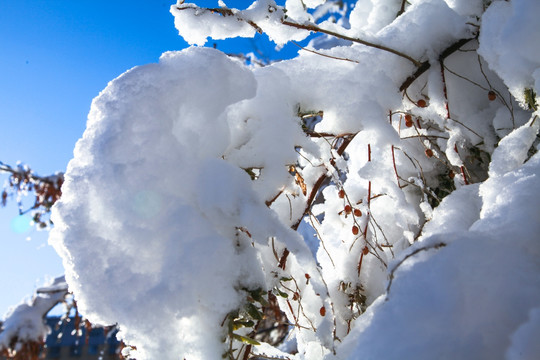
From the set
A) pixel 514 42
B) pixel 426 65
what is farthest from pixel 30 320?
pixel 514 42

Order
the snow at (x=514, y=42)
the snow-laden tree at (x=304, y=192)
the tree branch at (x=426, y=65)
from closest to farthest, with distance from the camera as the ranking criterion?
the snow-laden tree at (x=304, y=192), the snow at (x=514, y=42), the tree branch at (x=426, y=65)

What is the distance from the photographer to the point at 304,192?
1.36 m

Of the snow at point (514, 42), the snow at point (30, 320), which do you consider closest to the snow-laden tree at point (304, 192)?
the snow at point (514, 42)

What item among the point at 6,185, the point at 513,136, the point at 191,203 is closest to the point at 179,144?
the point at 191,203

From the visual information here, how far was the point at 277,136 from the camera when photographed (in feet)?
3.67

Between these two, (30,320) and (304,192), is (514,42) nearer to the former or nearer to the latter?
(304,192)

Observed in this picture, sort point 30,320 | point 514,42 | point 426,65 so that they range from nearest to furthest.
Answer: point 514,42
point 426,65
point 30,320

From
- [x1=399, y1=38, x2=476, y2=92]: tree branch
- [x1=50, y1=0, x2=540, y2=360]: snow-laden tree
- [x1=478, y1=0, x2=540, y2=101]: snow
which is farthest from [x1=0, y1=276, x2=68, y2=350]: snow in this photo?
[x1=478, y1=0, x2=540, y2=101]: snow

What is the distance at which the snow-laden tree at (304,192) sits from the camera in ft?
2.30

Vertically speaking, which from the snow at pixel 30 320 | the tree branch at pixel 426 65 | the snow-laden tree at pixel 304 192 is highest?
the snow at pixel 30 320

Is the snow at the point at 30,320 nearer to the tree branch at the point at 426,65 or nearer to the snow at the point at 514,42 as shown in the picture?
the tree branch at the point at 426,65

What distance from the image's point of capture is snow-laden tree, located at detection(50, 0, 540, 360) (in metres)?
0.70

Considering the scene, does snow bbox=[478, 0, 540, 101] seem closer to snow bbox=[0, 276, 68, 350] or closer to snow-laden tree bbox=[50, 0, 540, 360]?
snow-laden tree bbox=[50, 0, 540, 360]

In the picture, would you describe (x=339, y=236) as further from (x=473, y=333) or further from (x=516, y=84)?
(x=473, y=333)
